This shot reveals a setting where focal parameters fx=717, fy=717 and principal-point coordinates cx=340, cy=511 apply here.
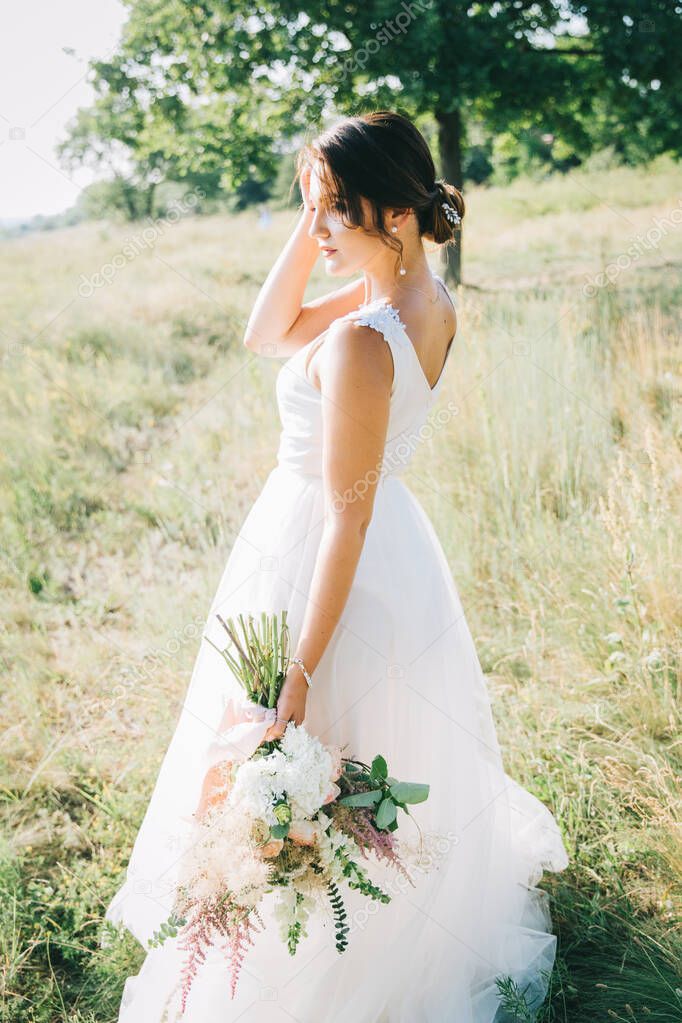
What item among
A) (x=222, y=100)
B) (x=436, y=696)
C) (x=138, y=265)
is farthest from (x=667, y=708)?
(x=138, y=265)

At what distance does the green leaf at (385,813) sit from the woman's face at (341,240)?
3.72 feet

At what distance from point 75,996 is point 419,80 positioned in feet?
23.2

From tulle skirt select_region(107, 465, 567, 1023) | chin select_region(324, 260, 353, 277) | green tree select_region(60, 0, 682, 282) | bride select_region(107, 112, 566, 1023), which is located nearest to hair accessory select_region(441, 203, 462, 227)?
bride select_region(107, 112, 566, 1023)

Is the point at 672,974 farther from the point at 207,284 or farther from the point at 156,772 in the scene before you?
the point at 207,284

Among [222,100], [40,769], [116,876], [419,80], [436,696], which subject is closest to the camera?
[436,696]

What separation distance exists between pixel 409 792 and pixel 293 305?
138 cm

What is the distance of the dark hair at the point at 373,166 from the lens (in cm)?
156

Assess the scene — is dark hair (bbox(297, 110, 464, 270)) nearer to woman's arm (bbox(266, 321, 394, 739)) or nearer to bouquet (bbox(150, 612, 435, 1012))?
woman's arm (bbox(266, 321, 394, 739))

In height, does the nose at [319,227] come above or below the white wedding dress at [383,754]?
above

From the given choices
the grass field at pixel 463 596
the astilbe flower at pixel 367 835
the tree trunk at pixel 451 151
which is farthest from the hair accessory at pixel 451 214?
the tree trunk at pixel 451 151

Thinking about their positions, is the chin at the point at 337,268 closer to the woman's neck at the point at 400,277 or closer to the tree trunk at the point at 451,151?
the woman's neck at the point at 400,277

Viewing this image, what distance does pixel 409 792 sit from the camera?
1.44 metres

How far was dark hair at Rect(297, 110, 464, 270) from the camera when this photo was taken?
5.11 ft

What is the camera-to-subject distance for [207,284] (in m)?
10.6
